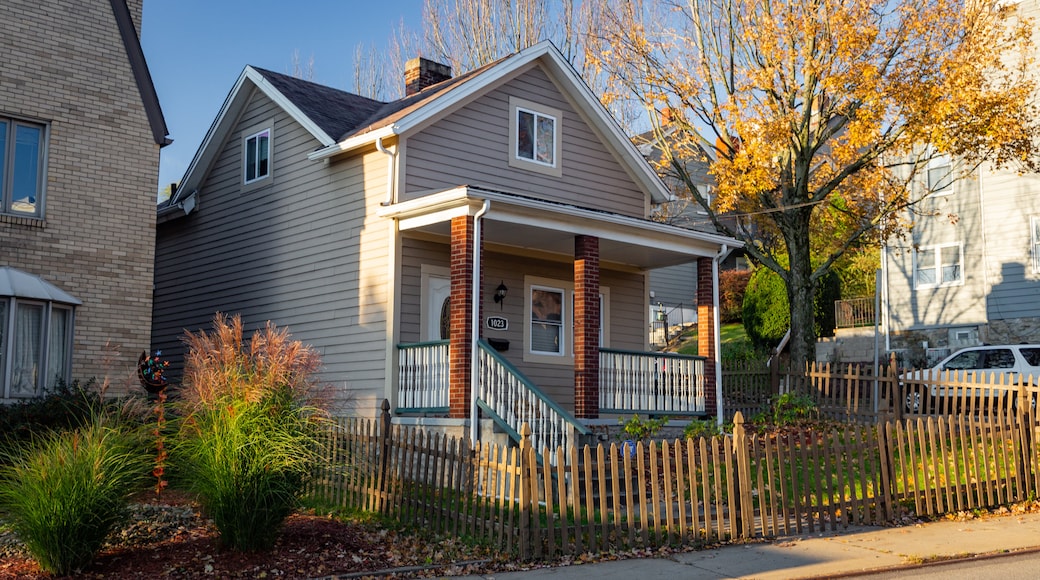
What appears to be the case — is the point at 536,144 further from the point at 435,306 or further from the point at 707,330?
the point at 707,330

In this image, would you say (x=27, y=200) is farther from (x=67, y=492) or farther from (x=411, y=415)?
(x=67, y=492)

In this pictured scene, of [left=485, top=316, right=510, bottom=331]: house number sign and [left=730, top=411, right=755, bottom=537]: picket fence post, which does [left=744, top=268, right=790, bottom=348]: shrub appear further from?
[left=730, top=411, right=755, bottom=537]: picket fence post

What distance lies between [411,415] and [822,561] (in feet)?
23.0

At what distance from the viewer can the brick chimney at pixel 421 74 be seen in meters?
20.3

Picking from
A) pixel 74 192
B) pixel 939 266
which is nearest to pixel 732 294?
pixel 939 266

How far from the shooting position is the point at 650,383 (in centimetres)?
1642

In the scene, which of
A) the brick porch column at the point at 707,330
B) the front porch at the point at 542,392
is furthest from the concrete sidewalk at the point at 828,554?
the brick porch column at the point at 707,330

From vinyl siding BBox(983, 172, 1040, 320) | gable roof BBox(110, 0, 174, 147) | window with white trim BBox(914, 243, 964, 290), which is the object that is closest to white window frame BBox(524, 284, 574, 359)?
gable roof BBox(110, 0, 174, 147)

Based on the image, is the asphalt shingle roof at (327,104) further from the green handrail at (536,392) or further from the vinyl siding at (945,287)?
the vinyl siding at (945,287)

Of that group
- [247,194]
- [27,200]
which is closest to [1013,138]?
[247,194]

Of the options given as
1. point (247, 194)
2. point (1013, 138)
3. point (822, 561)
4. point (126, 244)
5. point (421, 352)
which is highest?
point (1013, 138)

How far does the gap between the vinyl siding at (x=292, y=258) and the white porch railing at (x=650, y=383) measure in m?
3.61

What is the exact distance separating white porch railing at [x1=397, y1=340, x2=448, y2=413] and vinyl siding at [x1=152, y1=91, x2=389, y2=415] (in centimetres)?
39

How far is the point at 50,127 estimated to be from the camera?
15188 mm
